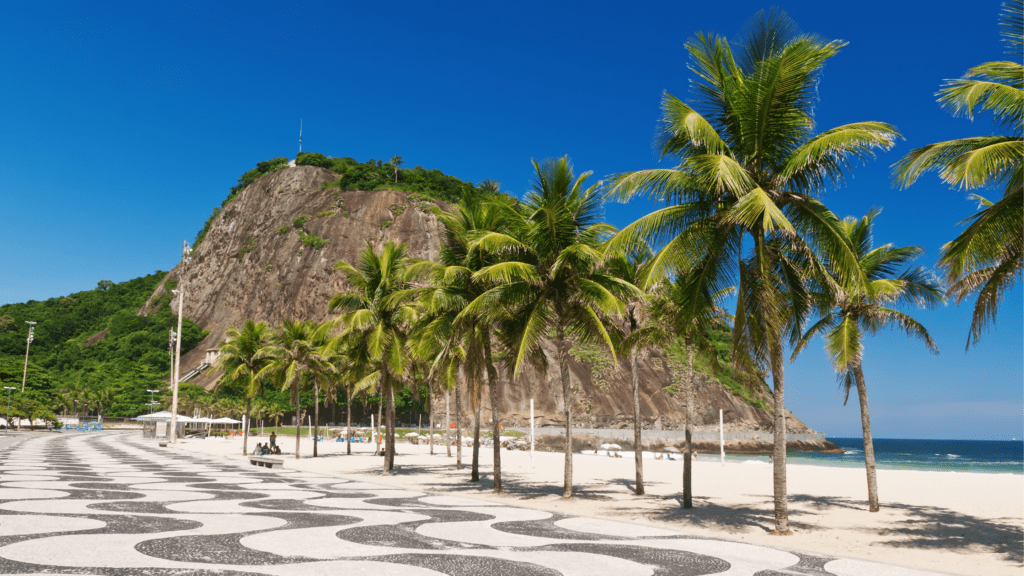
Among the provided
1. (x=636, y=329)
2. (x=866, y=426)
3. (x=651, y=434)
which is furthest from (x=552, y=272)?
(x=651, y=434)

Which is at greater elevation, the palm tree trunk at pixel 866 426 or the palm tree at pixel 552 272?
the palm tree at pixel 552 272

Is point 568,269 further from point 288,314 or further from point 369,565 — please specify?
point 288,314

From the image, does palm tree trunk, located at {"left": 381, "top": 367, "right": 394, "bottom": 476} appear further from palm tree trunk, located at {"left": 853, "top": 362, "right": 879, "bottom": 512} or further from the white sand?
palm tree trunk, located at {"left": 853, "top": 362, "right": 879, "bottom": 512}

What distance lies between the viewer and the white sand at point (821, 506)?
418 inches

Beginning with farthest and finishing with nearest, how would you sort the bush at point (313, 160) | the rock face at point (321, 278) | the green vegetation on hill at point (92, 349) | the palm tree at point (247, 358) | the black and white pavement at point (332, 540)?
the bush at point (313, 160), the green vegetation on hill at point (92, 349), the rock face at point (321, 278), the palm tree at point (247, 358), the black and white pavement at point (332, 540)

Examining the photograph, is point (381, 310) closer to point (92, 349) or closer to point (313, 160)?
point (92, 349)

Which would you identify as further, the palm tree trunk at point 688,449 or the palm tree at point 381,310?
the palm tree at point 381,310

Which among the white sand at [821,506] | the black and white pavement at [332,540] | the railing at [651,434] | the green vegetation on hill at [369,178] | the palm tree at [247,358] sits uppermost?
the green vegetation on hill at [369,178]

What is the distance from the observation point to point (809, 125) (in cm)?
1197

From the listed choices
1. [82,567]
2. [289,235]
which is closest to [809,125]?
[82,567]

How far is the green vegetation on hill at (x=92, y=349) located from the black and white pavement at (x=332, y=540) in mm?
71309

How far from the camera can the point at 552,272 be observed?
1609 centimetres

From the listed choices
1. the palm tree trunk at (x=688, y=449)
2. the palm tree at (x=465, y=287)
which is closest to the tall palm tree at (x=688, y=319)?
the palm tree trunk at (x=688, y=449)

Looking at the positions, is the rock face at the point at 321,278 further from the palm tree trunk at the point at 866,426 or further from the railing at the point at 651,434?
the palm tree trunk at the point at 866,426
